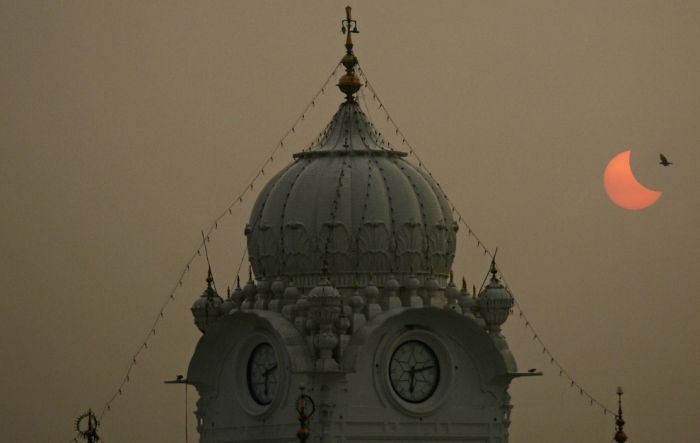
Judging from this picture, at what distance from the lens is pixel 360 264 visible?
10788 cm

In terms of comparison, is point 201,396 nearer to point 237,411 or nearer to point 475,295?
point 237,411

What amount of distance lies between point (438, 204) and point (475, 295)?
2911 millimetres

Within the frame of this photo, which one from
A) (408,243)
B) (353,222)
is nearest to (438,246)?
(408,243)

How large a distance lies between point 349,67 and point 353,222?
5.71 metres

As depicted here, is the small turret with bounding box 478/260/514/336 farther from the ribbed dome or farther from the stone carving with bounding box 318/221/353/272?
the stone carving with bounding box 318/221/353/272

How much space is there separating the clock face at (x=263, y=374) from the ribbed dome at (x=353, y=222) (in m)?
2.25

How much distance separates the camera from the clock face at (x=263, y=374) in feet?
353

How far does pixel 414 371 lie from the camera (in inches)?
4250

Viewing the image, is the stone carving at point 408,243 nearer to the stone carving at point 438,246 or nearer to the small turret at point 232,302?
the stone carving at point 438,246

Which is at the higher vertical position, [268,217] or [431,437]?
[268,217]

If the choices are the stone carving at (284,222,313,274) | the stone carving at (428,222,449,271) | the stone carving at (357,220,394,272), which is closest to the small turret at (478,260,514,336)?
the stone carving at (428,222,449,271)

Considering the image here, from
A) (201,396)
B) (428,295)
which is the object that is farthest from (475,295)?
(201,396)

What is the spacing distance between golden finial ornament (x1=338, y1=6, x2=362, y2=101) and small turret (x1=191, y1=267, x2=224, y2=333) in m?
7.23

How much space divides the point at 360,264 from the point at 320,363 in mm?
3710
